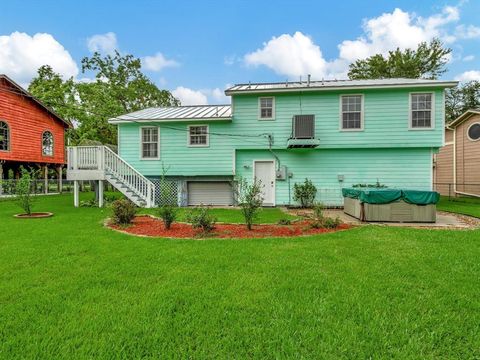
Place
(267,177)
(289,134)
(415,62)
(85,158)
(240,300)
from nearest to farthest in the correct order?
(240,300) → (85,158) → (289,134) → (267,177) → (415,62)

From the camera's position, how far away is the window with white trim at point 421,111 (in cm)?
1196

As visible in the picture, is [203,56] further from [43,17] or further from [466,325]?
[466,325]

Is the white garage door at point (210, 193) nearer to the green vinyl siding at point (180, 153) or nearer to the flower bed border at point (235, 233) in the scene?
the green vinyl siding at point (180, 153)

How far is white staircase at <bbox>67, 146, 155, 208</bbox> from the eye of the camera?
1220 centimetres

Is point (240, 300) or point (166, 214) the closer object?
point (240, 300)

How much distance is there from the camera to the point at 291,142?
12.1m

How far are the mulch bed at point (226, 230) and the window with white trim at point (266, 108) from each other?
6.27 meters

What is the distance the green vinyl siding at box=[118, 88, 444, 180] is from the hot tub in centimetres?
443

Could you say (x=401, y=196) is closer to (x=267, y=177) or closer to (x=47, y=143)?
(x=267, y=177)

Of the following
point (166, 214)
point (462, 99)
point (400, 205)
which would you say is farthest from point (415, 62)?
point (166, 214)

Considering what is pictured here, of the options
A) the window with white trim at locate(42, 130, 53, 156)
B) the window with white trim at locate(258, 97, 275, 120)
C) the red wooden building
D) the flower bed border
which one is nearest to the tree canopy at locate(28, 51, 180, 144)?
the red wooden building

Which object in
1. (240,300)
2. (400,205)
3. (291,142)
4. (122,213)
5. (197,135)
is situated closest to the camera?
(240,300)

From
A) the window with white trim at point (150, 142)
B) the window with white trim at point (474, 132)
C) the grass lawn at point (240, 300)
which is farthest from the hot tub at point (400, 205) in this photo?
the window with white trim at point (474, 132)

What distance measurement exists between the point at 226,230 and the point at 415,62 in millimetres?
28204
